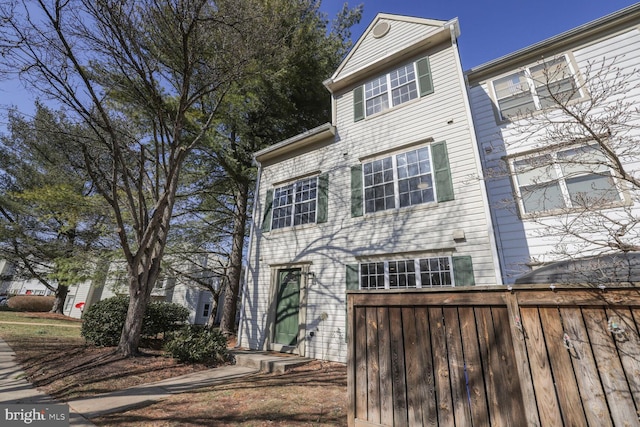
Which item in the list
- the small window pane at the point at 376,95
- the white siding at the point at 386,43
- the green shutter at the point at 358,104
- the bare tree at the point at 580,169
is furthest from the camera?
the green shutter at the point at 358,104

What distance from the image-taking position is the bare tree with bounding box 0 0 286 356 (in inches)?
238

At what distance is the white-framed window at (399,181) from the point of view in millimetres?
7160

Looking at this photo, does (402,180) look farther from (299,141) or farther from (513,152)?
(299,141)

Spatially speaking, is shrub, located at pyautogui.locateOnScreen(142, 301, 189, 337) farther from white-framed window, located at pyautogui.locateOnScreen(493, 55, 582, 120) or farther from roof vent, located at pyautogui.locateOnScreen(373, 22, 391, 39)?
roof vent, located at pyautogui.locateOnScreen(373, 22, 391, 39)

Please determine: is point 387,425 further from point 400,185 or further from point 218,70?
point 218,70

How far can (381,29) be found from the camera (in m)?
9.34

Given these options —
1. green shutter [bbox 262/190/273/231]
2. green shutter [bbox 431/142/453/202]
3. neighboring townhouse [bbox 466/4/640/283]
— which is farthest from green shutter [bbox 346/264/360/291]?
green shutter [bbox 262/190/273/231]

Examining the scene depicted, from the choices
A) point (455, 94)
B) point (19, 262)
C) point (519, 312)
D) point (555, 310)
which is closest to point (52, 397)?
point (519, 312)

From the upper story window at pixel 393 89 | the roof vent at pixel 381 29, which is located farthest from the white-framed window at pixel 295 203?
the roof vent at pixel 381 29

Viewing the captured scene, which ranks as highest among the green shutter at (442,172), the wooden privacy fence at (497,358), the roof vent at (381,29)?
the roof vent at (381,29)

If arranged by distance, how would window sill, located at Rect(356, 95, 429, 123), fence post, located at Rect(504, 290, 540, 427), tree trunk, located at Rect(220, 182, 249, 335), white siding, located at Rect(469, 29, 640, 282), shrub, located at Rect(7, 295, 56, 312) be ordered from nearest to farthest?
fence post, located at Rect(504, 290, 540, 427) < white siding, located at Rect(469, 29, 640, 282) < window sill, located at Rect(356, 95, 429, 123) < tree trunk, located at Rect(220, 182, 249, 335) < shrub, located at Rect(7, 295, 56, 312)

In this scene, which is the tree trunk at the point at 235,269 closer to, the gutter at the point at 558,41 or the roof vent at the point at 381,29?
the roof vent at the point at 381,29

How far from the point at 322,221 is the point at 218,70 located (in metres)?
5.21

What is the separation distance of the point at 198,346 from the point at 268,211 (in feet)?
16.0
